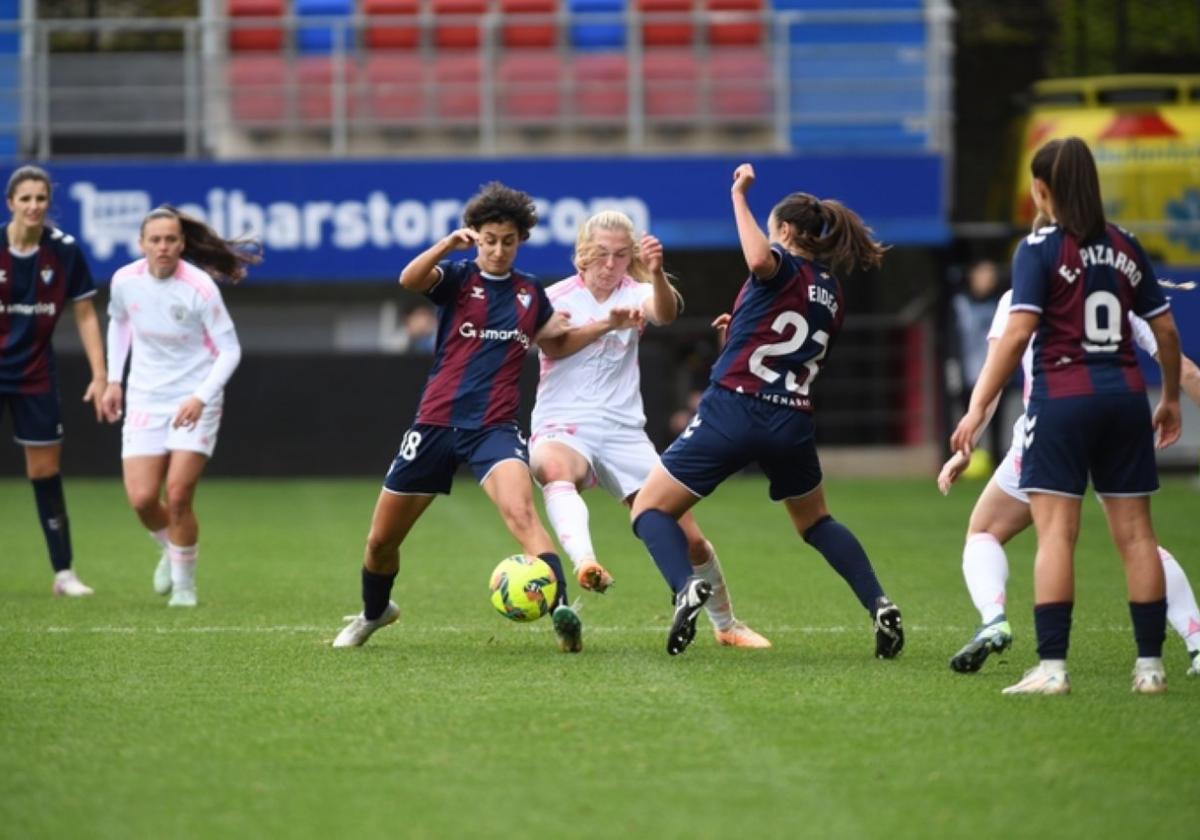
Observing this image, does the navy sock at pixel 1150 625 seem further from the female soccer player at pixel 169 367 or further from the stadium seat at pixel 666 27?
the stadium seat at pixel 666 27

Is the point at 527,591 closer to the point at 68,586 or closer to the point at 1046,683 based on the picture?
the point at 1046,683

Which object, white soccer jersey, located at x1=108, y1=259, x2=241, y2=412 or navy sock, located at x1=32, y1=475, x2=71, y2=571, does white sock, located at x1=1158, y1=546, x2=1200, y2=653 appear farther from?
navy sock, located at x1=32, y1=475, x2=71, y2=571

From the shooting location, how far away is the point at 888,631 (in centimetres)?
762

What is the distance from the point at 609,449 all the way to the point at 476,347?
0.87m

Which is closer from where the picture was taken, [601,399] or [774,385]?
[774,385]

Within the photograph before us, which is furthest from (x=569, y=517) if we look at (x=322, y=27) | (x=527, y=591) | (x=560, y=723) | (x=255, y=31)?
(x=255, y=31)

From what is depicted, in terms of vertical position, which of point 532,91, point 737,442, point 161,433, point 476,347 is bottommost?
point 161,433

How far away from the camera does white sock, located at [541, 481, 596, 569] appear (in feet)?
26.4

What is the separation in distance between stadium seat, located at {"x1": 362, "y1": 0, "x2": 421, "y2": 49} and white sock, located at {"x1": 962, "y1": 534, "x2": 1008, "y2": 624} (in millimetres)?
14792

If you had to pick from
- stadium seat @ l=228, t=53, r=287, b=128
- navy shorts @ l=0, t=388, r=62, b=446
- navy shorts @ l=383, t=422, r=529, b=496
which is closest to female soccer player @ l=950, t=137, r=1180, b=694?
navy shorts @ l=383, t=422, r=529, b=496

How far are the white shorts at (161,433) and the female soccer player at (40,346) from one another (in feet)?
1.58

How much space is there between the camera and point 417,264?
25.1 ft

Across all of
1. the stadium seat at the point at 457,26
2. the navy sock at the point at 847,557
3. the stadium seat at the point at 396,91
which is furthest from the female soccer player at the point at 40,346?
the stadium seat at the point at 457,26

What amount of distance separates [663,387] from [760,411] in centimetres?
1282
